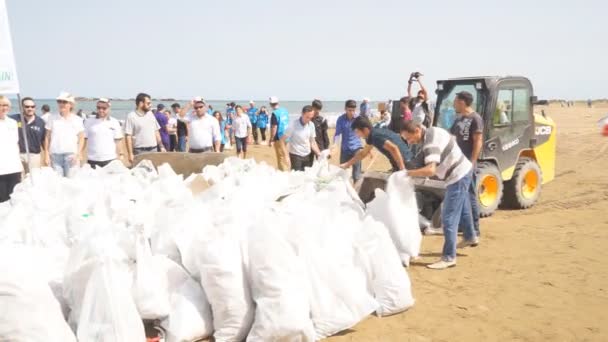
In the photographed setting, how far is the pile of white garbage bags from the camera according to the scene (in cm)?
236

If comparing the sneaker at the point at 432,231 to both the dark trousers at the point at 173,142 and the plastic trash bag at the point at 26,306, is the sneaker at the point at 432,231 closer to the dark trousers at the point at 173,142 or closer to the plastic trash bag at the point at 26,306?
the plastic trash bag at the point at 26,306

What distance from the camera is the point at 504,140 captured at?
5.80 metres

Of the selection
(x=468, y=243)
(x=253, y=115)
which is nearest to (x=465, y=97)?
(x=468, y=243)

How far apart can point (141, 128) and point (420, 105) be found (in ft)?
13.4

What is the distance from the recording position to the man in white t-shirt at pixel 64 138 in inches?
212

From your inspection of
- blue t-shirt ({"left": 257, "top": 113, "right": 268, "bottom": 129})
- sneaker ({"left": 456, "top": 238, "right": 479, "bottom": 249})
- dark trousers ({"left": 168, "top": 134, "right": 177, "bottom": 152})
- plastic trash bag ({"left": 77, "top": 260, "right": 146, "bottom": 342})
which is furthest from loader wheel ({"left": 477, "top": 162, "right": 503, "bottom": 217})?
blue t-shirt ({"left": 257, "top": 113, "right": 268, "bottom": 129})

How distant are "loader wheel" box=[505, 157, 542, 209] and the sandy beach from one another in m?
0.16

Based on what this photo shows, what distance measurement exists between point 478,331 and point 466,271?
1.11 m

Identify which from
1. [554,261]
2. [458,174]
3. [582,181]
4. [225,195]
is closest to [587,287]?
[554,261]

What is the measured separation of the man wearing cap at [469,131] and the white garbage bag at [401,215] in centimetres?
88

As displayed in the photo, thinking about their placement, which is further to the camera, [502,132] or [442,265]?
[502,132]

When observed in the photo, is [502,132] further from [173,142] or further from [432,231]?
[173,142]

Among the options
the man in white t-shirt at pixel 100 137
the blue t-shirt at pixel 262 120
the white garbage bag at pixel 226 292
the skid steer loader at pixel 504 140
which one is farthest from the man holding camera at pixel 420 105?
the blue t-shirt at pixel 262 120

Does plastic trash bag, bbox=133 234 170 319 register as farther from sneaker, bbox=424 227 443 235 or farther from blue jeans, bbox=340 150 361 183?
blue jeans, bbox=340 150 361 183
